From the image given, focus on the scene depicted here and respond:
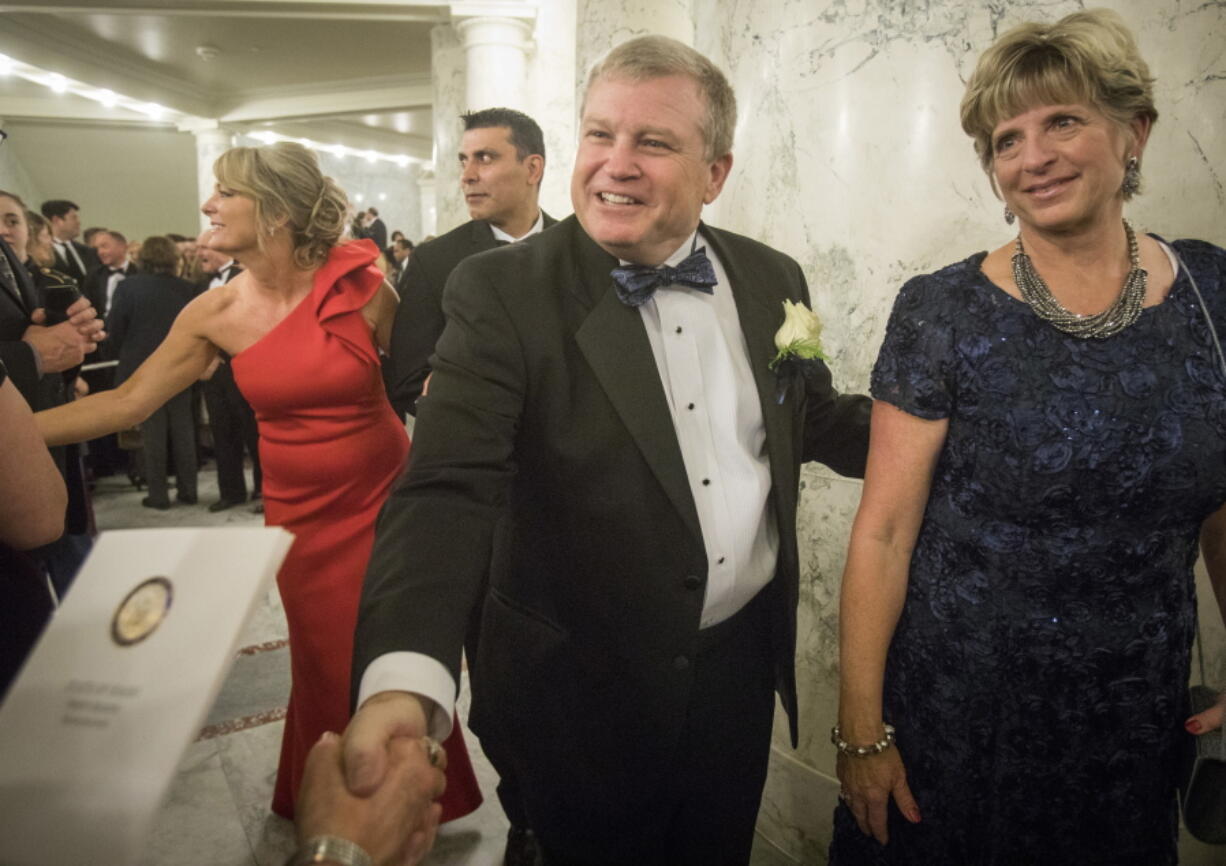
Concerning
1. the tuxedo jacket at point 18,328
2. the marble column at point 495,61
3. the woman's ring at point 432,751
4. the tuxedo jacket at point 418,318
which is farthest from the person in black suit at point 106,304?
the woman's ring at point 432,751

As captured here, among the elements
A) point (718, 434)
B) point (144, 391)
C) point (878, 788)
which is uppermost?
point (718, 434)

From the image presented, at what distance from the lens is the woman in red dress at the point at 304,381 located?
8.45 feet

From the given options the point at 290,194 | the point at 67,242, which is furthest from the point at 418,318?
the point at 67,242

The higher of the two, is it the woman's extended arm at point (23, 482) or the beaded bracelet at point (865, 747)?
the woman's extended arm at point (23, 482)

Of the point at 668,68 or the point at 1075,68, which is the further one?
the point at 668,68

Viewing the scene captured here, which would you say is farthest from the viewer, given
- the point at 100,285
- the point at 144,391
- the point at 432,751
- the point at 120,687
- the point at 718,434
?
the point at 100,285

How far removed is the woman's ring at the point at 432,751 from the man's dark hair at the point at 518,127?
2.77 m

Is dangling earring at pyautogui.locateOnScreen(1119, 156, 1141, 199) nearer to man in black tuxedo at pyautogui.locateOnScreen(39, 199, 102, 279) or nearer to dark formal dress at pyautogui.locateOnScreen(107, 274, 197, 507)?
dark formal dress at pyautogui.locateOnScreen(107, 274, 197, 507)

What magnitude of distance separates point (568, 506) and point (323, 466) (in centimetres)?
144

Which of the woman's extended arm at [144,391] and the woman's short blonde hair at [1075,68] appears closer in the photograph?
the woman's short blonde hair at [1075,68]

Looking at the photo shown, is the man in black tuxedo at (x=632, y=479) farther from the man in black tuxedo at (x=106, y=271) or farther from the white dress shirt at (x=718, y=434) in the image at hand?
the man in black tuxedo at (x=106, y=271)

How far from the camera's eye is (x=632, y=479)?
4.64 ft

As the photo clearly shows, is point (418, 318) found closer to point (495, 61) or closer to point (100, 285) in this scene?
point (495, 61)

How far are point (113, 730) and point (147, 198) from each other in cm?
1967
